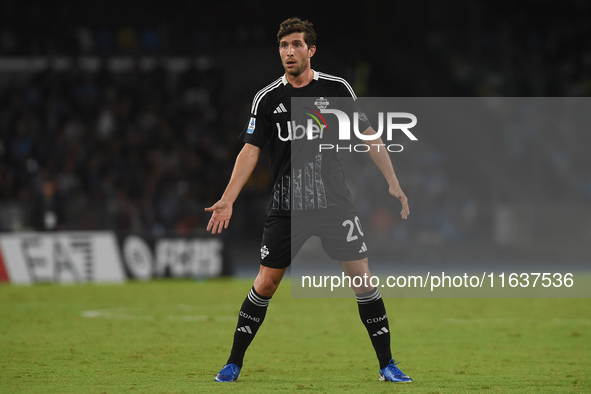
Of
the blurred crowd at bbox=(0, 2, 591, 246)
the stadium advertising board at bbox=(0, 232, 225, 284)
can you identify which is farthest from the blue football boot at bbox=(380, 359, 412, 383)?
the blurred crowd at bbox=(0, 2, 591, 246)

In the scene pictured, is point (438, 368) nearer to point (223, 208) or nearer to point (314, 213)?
point (314, 213)

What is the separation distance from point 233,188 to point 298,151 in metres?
0.58

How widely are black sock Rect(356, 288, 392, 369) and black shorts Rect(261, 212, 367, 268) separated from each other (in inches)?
13.2

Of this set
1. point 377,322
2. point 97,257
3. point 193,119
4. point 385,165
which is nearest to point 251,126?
point 385,165

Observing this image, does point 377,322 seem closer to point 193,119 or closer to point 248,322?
point 248,322

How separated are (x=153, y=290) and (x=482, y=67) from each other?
1460 centimetres

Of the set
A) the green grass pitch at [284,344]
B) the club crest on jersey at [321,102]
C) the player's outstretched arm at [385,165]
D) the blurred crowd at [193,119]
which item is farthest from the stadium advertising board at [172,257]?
the player's outstretched arm at [385,165]

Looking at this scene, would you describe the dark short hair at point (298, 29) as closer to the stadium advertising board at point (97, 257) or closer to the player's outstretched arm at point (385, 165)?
the player's outstretched arm at point (385, 165)

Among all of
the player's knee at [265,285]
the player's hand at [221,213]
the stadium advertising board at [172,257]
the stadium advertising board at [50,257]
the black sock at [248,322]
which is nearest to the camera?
the player's hand at [221,213]

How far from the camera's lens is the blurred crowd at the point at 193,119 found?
68.4 ft

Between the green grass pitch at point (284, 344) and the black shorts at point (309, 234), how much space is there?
97cm

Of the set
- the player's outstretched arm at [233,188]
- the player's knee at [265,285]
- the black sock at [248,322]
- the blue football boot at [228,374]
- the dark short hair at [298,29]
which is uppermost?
the dark short hair at [298,29]

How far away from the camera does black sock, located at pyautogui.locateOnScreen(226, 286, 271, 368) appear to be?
6.84 meters

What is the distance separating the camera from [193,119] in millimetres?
25328
